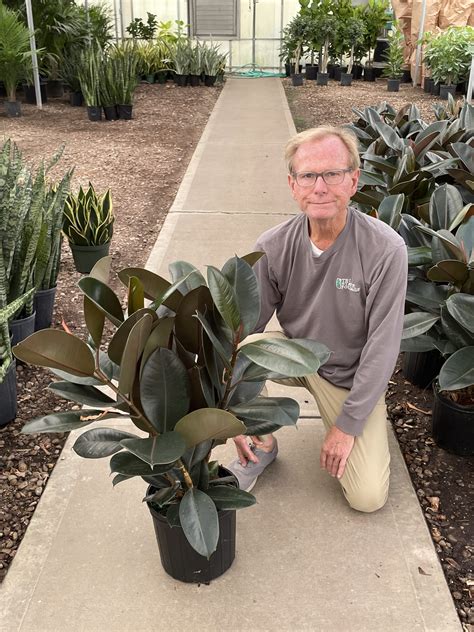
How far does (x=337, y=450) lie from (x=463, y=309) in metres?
0.63

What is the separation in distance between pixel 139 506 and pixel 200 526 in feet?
2.36

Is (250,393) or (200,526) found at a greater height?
(250,393)

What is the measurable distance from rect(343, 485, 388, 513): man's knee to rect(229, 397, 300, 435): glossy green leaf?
0.62 m

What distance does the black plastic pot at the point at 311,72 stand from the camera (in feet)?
48.6

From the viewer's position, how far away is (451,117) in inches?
181

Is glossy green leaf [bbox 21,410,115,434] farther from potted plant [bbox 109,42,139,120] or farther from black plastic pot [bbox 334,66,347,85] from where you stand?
black plastic pot [bbox 334,66,347,85]

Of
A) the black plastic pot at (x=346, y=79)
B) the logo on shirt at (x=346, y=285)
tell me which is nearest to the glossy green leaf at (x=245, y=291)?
the logo on shirt at (x=346, y=285)

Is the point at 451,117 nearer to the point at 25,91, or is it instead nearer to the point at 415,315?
the point at 415,315

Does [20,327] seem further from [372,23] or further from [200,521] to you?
[372,23]

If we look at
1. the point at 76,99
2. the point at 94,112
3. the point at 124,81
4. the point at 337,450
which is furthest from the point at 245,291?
the point at 76,99

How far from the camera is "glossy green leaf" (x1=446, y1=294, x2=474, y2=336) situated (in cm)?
214

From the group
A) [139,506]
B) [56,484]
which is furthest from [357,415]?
[56,484]

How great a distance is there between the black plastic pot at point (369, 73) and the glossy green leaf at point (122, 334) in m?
14.8

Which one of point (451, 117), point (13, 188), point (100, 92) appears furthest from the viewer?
point (100, 92)
